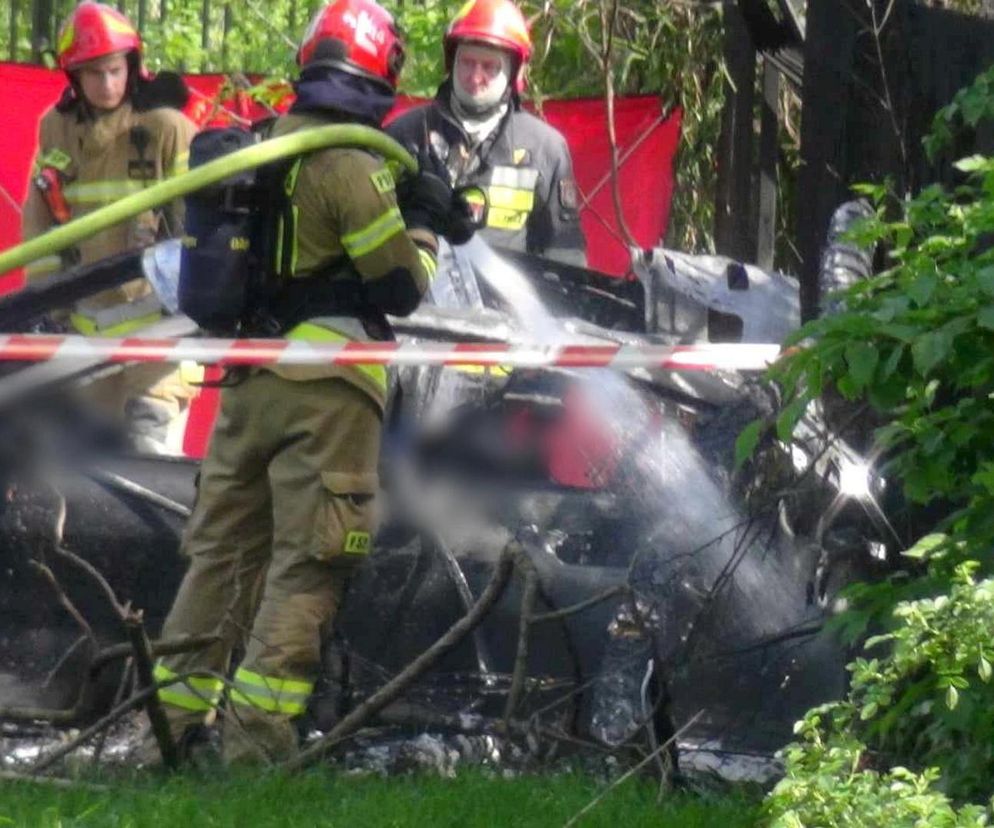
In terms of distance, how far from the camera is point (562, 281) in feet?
18.0

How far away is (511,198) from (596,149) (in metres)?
2.06

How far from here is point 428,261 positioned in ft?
15.4

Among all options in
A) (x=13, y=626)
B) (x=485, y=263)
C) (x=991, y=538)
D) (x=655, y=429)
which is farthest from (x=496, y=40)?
(x=991, y=538)

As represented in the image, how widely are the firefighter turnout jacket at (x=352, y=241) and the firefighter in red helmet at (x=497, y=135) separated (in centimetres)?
230

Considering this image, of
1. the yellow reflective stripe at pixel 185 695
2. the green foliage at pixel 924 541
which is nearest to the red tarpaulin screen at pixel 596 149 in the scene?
the yellow reflective stripe at pixel 185 695

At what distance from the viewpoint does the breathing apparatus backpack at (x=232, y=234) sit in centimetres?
457

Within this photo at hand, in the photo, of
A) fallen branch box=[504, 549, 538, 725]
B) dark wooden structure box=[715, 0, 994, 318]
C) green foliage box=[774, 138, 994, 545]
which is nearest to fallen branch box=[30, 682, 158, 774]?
fallen branch box=[504, 549, 538, 725]

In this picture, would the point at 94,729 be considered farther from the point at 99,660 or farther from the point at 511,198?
the point at 511,198

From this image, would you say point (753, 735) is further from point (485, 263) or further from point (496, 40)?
point (496, 40)

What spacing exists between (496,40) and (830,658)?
117 inches

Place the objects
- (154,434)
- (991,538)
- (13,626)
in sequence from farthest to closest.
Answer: (154,434) → (13,626) → (991,538)

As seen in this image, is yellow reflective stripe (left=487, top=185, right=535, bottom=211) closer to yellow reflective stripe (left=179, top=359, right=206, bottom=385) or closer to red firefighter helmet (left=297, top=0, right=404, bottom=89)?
yellow reflective stripe (left=179, top=359, right=206, bottom=385)

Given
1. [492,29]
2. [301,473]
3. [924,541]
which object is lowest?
[301,473]

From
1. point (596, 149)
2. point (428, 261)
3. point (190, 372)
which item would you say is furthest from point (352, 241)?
point (596, 149)
